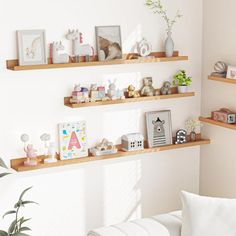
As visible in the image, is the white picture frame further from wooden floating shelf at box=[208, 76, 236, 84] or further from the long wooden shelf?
the long wooden shelf

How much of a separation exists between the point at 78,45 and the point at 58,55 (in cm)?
17

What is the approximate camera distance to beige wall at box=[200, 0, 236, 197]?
13.0 ft

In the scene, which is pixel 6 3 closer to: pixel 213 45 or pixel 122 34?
pixel 122 34

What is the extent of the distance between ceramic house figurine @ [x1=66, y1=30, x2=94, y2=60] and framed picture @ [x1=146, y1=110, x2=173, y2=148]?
71cm

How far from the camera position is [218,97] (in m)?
4.16

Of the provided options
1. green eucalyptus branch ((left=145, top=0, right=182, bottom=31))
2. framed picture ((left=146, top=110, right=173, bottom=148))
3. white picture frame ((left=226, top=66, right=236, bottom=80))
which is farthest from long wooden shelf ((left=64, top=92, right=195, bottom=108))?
green eucalyptus branch ((left=145, top=0, right=182, bottom=31))

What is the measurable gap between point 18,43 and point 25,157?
78 centimetres

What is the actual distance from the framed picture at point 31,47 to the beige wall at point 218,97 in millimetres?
1339

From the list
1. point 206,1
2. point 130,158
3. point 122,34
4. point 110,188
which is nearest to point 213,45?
point 206,1

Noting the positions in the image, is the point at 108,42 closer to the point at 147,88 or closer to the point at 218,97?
the point at 147,88

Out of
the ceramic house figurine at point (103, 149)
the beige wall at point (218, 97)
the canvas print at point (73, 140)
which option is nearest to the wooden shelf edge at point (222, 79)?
the beige wall at point (218, 97)

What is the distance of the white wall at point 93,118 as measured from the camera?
3.61 m

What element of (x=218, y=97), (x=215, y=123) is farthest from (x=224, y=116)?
(x=218, y=97)

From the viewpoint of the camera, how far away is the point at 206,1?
4156mm
